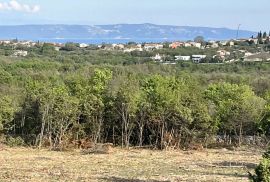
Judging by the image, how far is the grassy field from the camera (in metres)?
19.2

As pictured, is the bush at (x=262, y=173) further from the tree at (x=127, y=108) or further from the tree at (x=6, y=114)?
the tree at (x=6, y=114)

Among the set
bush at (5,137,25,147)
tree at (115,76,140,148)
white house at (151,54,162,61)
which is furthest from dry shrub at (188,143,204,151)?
white house at (151,54,162,61)

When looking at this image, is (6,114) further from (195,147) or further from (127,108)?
(195,147)

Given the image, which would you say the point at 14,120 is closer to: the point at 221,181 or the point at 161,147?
the point at 161,147

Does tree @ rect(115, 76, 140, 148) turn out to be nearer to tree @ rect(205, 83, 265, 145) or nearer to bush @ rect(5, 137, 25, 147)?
tree @ rect(205, 83, 265, 145)

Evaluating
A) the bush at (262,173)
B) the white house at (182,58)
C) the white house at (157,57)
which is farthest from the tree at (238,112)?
the white house at (157,57)

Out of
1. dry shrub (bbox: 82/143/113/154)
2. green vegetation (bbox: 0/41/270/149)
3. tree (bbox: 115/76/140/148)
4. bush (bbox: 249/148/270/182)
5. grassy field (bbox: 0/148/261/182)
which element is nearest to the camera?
bush (bbox: 249/148/270/182)

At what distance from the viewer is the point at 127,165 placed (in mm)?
24047

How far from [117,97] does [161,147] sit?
4.69 meters

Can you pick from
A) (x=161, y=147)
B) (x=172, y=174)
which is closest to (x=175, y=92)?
(x=161, y=147)

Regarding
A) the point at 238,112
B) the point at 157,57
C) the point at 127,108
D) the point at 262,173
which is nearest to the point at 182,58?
the point at 157,57

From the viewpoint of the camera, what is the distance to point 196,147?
112ft

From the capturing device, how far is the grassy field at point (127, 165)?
757 inches

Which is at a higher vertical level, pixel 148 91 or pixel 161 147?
pixel 148 91
